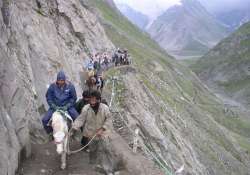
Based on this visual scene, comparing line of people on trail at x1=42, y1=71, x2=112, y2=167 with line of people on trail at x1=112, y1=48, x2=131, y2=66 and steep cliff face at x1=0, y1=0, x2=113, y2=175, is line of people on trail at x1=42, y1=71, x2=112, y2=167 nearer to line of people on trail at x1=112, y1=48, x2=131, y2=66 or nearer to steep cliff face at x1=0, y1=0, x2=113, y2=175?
steep cliff face at x1=0, y1=0, x2=113, y2=175

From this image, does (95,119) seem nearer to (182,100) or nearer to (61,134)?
(61,134)

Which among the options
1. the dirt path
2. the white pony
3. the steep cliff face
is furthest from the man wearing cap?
the steep cliff face

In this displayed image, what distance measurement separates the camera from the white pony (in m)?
13.9

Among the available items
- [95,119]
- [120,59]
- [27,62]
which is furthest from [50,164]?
[120,59]

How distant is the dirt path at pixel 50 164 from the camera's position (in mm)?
13922

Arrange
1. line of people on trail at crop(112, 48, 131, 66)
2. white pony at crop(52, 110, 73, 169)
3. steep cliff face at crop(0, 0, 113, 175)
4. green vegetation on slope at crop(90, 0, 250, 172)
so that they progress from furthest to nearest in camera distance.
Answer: green vegetation on slope at crop(90, 0, 250, 172) → line of people on trail at crop(112, 48, 131, 66) → white pony at crop(52, 110, 73, 169) → steep cliff face at crop(0, 0, 113, 175)

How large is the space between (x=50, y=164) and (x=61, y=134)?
114 centimetres

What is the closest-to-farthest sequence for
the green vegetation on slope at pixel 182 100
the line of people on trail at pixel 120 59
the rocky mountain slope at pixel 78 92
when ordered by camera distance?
the rocky mountain slope at pixel 78 92 → the line of people on trail at pixel 120 59 → the green vegetation on slope at pixel 182 100

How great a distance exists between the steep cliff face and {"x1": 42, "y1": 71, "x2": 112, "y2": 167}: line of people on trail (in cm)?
99

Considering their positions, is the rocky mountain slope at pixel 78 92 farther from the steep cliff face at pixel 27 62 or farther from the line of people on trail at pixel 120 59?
the line of people on trail at pixel 120 59

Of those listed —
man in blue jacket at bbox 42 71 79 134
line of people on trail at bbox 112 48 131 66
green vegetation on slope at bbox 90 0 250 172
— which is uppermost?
man in blue jacket at bbox 42 71 79 134

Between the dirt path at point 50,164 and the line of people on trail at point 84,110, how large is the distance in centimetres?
46

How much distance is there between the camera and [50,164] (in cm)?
1448

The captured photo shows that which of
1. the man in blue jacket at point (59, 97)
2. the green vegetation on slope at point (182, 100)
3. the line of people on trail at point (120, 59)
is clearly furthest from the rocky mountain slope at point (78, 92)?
the green vegetation on slope at point (182, 100)
